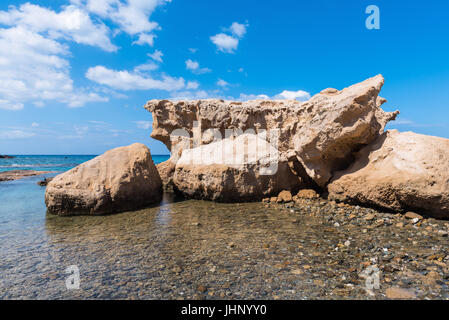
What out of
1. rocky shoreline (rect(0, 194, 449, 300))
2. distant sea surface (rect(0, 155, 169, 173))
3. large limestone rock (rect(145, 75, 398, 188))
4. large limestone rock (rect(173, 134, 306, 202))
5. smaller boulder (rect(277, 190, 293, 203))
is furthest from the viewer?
distant sea surface (rect(0, 155, 169, 173))

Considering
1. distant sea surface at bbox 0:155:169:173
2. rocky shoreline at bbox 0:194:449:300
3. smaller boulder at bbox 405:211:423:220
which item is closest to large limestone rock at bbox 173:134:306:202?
rocky shoreline at bbox 0:194:449:300

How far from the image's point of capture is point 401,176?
625cm

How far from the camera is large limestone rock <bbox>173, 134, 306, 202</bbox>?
28.3ft

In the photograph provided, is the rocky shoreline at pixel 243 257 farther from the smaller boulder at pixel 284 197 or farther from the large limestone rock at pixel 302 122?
the large limestone rock at pixel 302 122

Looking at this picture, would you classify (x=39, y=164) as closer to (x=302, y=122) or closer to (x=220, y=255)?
(x=302, y=122)

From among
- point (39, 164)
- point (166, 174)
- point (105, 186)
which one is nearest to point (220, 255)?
point (105, 186)

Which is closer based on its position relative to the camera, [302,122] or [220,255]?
[220,255]

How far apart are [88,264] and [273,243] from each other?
3.55 m

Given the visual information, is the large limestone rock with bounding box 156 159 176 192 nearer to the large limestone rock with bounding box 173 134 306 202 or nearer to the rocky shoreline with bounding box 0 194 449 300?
the large limestone rock with bounding box 173 134 306 202

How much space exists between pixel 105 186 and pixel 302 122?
7.10 metres

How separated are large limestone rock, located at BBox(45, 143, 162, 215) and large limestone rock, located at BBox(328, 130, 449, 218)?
6614 millimetres

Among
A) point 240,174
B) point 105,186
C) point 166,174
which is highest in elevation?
point 240,174

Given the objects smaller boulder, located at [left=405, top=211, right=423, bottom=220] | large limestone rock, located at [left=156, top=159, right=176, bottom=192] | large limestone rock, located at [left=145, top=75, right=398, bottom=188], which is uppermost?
large limestone rock, located at [left=145, top=75, right=398, bottom=188]

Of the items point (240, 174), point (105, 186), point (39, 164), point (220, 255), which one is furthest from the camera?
point (39, 164)
